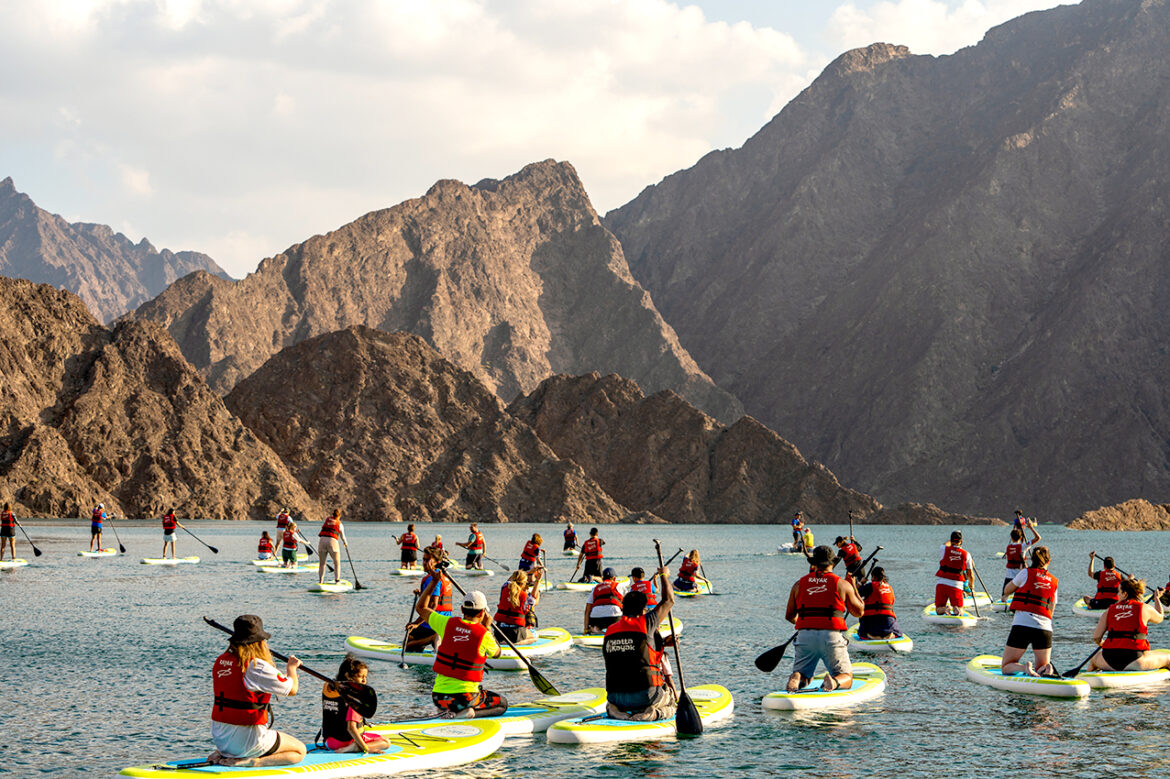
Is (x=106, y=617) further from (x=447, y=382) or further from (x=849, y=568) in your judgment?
(x=447, y=382)

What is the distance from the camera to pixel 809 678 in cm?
1931

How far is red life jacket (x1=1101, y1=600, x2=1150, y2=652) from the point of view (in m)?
20.9

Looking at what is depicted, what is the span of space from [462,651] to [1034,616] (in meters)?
10.3

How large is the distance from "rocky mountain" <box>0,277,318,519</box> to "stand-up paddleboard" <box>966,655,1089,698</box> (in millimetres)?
97640

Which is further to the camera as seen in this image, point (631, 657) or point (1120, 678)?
point (1120, 678)

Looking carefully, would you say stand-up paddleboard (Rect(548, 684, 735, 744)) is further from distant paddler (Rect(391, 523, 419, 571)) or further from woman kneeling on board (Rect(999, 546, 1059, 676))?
distant paddler (Rect(391, 523, 419, 571))

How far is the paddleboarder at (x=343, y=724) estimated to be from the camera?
587 inches

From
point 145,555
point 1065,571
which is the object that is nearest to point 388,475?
point 145,555

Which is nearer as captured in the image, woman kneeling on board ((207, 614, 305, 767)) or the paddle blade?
woman kneeling on board ((207, 614, 305, 767))

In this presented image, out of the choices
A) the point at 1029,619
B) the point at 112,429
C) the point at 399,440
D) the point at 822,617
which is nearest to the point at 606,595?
Answer: the point at 822,617

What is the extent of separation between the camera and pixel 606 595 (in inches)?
933

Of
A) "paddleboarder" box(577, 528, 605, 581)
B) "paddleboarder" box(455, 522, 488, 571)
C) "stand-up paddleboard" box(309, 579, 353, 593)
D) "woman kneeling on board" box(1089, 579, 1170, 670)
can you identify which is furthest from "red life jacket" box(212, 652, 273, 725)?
"paddleboarder" box(455, 522, 488, 571)

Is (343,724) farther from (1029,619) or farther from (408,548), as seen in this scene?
(408,548)

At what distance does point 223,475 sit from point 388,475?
25.6 metres
